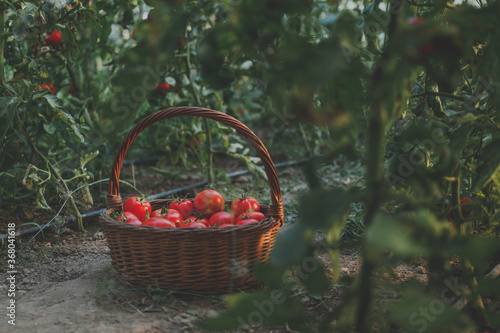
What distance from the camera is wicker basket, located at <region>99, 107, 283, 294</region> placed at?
4.36 feet

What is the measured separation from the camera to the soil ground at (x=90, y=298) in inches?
48.0

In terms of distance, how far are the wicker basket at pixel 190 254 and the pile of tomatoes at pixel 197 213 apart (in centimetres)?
8

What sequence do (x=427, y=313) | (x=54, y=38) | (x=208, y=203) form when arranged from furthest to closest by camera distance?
(x=54, y=38) → (x=208, y=203) → (x=427, y=313)

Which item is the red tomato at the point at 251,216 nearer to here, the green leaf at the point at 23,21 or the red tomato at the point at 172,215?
the red tomato at the point at 172,215

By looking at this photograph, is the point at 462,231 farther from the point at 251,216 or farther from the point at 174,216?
the point at 174,216

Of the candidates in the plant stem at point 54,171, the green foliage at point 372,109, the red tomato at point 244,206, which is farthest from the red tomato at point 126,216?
the green foliage at point 372,109

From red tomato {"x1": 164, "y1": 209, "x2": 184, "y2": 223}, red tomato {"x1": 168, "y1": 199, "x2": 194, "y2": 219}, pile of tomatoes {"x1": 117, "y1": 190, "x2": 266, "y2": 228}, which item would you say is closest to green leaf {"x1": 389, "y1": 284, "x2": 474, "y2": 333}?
pile of tomatoes {"x1": 117, "y1": 190, "x2": 266, "y2": 228}

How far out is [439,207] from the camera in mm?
1313

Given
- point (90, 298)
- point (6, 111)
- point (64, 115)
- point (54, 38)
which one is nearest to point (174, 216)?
point (90, 298)

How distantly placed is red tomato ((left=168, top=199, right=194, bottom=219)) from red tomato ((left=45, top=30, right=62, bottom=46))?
A: 1044 millimetres

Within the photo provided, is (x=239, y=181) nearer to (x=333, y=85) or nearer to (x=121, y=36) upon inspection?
(x=121, y=36)

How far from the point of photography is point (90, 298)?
139 centimetres

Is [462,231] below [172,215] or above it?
above

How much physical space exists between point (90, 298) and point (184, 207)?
0.49 metres
